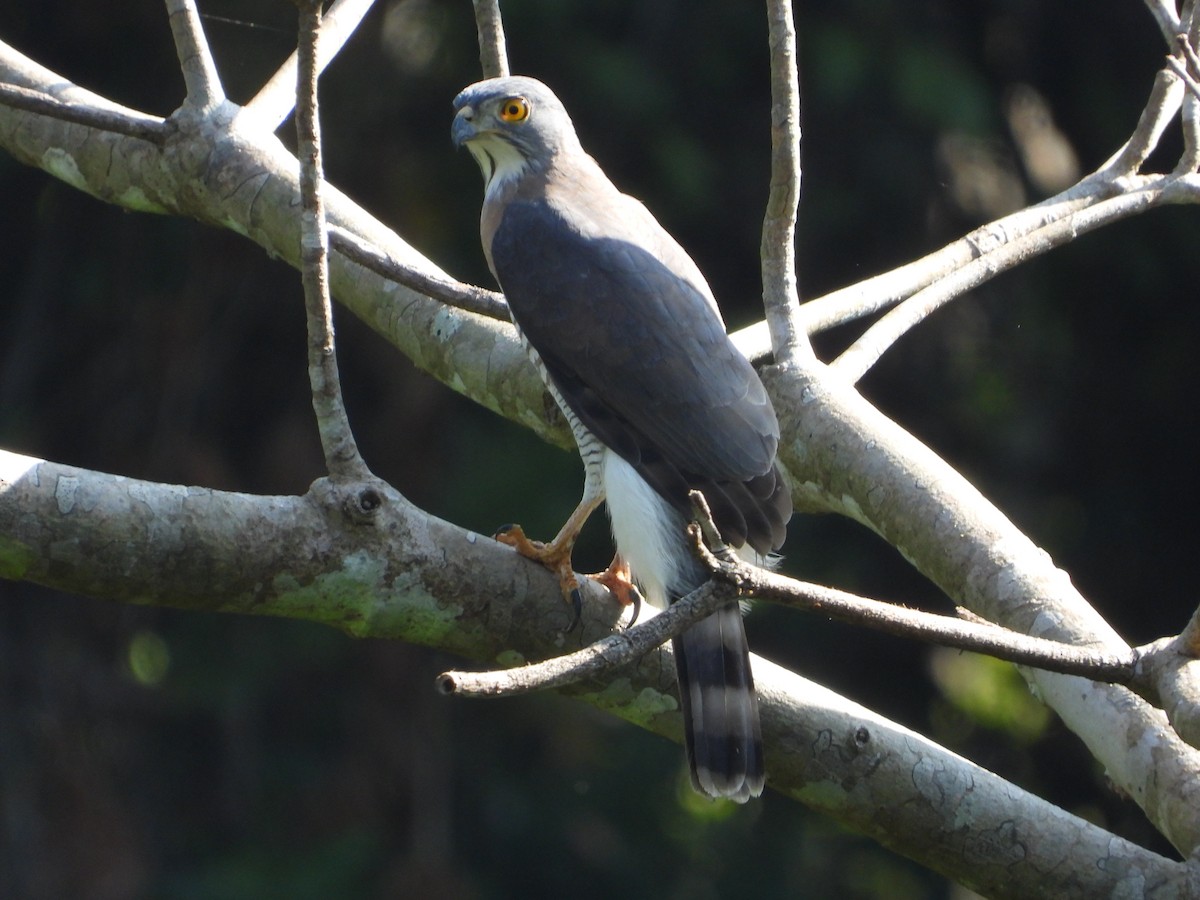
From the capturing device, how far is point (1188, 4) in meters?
3.54

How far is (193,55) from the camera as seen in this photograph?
322cm

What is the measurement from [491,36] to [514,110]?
283mm

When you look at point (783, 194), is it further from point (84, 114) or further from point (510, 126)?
point (84, 114)

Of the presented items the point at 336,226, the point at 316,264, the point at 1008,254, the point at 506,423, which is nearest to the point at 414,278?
the point at 336,226

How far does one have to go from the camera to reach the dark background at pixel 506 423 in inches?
228

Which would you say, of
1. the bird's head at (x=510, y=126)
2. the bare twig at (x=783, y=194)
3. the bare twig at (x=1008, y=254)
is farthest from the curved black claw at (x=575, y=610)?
the bird's head at (x=510, y=126)

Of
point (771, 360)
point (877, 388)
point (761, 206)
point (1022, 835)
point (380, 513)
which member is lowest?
point (1022, 835)

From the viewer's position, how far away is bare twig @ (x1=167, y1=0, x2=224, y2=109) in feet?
10.2

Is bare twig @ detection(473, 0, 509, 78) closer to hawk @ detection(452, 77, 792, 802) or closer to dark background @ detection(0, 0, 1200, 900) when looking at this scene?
hawk @ detection(452, 77, 792, 802)

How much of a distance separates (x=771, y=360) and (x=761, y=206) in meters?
2.95

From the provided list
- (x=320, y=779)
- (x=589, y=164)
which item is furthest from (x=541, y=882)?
(x=589, y=164)

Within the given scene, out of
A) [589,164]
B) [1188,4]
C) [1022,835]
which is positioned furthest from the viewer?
[589,164]

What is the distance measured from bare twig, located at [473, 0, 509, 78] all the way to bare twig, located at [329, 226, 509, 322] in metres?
0.83

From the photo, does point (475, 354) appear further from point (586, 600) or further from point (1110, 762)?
point (1110, 762)
